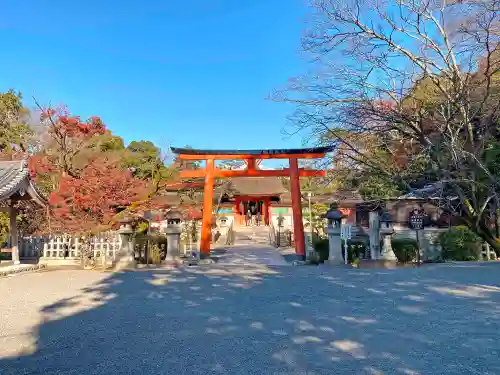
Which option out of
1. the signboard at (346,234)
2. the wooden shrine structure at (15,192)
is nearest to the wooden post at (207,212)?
the signboard at (346,234)

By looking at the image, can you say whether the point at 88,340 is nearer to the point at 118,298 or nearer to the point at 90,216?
the point at 118,298

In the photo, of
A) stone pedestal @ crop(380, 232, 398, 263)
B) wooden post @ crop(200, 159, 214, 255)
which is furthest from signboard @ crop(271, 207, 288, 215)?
stone pedestal @ crop(380, 232, 398, 263)

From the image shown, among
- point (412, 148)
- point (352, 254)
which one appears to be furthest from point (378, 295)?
point (352, 254)

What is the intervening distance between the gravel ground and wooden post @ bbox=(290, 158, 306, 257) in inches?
218

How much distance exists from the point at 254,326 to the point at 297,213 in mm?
10158

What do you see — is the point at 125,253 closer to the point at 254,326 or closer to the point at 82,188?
the point at 82,188

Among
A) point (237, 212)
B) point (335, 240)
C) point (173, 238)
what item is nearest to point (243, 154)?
point (173, 238)

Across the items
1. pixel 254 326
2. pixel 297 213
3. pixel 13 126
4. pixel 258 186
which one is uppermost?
pixel 13 126

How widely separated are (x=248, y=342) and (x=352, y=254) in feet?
30.0

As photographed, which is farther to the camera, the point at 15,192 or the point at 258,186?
the point at 258,186

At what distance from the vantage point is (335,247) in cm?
1222

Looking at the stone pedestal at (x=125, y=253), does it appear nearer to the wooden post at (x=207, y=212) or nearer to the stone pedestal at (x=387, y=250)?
the wooden post at (x=207, y=212)

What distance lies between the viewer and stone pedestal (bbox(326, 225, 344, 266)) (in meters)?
12.1

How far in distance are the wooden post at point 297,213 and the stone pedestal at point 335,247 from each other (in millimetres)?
2190
